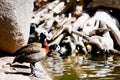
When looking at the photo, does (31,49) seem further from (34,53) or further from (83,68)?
(83,68)

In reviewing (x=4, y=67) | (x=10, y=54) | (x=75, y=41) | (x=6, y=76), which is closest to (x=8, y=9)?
(x=10, y=54)

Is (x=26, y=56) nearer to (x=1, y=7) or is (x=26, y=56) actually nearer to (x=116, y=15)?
(x=1, y=7)

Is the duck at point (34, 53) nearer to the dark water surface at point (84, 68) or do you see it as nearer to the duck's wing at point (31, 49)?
the duck's wing at point (31, 49)

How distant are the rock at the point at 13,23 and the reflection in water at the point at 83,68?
4.35ft

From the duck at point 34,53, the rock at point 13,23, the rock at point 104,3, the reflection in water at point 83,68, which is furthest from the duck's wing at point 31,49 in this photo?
the rock at point 104,3

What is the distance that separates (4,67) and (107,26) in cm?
903

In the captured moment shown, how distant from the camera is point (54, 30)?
1897 centimetres

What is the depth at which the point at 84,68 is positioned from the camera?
1347cm

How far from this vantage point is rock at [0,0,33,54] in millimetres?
11547

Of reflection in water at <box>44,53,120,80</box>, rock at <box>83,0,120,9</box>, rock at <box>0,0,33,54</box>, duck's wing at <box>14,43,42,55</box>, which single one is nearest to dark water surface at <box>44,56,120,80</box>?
reflection in water at <box>44,53,120,80</box>

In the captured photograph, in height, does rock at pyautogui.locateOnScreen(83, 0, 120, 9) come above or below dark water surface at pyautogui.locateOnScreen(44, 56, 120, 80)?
above

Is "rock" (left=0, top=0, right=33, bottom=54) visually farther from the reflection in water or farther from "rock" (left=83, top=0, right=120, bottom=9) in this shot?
"rock" (left=83, top=0, right=120, bottom=9)

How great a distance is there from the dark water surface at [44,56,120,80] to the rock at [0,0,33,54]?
1293 mm

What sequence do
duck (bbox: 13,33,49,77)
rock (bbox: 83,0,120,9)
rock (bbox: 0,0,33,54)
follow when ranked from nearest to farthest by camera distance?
duck (bbox: 13,33,49,77) < rock (bbox: 0,0,33,54) < rock (bbox: 83,0,120,9)
